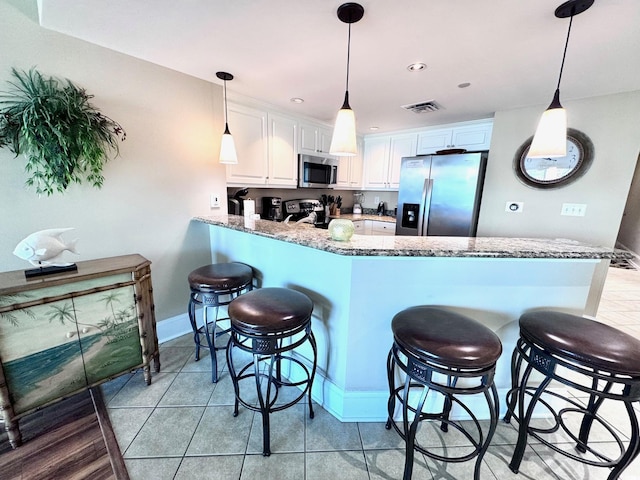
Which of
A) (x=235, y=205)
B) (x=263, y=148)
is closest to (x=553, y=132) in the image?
(x=263, y=148)

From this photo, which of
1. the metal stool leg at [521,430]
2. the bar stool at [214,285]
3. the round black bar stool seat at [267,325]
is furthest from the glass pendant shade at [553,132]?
the bar stool at [214,285]

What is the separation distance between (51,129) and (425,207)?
331 cm

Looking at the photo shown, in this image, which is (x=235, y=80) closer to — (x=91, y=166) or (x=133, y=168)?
(x=133, y=168)

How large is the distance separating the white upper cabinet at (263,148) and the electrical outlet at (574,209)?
2.84 metres

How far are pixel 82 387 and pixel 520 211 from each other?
12.9 feet

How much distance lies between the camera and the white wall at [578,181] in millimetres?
2266

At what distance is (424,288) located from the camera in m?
1.40

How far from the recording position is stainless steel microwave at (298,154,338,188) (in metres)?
3.25

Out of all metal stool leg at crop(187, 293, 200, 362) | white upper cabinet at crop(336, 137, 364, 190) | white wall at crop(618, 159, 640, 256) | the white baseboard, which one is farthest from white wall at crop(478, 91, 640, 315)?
white wall at crop(618, 159, 640, 256)

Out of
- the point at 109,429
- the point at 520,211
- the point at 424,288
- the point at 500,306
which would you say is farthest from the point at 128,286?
the point at 520,211

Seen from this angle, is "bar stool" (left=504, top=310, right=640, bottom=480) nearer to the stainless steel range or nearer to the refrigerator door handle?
the refrigerator door handle

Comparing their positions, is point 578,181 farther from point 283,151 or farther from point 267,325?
point 267,325

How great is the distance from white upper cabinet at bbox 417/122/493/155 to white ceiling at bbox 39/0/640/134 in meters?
0.74

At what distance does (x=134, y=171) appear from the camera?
6.36ft
